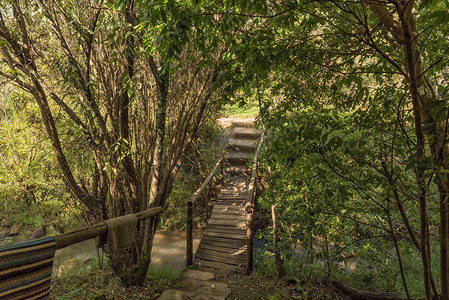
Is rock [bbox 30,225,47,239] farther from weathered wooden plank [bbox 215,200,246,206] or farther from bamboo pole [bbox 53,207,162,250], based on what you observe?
bamboo pole [bbox 53,207,162,250]

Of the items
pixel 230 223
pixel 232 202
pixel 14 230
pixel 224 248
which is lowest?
pixel 224 248

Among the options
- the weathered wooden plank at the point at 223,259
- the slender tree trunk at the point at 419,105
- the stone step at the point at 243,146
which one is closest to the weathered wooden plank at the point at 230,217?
the weathered wooden plank at the point at 223,259

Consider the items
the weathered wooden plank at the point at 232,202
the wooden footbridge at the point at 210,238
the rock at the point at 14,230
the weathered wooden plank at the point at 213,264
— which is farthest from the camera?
the rock at the point at 14,230

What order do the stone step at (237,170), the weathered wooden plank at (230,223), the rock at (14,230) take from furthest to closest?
1. the stone step at (237,170)
2. the rock at (14,230)
3. the weathered wooden plank at (230,223)

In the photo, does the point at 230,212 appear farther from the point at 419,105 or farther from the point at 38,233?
the point at 38,233

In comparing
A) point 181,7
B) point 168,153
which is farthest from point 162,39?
point 168,153

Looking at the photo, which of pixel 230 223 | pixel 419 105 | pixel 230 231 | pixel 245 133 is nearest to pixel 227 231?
pixel 230 231

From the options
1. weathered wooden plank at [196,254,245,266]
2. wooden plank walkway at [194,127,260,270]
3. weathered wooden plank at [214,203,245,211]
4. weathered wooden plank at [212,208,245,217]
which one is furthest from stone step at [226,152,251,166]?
weathered wooden plank at [196,254,245,266]

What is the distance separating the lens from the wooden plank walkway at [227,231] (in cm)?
507

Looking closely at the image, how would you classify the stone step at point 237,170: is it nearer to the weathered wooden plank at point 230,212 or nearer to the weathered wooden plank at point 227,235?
the weathered wooden plank at point 230,212

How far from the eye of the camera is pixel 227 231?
19.6ft

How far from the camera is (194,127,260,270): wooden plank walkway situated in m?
5.07

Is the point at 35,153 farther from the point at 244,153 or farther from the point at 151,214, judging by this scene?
the point at 244,153

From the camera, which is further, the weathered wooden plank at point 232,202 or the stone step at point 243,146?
the stone step at point 243,146
